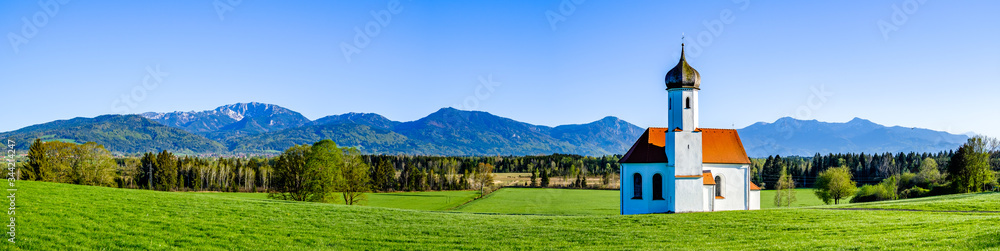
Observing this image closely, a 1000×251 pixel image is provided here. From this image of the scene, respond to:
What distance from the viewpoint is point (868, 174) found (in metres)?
127

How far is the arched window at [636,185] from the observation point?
126ft

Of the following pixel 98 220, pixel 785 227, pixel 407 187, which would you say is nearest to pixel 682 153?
pixel 785 227

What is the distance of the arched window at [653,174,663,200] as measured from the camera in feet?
124

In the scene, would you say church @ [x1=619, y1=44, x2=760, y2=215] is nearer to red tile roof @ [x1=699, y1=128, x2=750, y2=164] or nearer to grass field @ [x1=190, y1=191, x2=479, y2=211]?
red tile roof @ [x1=699, y1=128, x2=750, y2=164]

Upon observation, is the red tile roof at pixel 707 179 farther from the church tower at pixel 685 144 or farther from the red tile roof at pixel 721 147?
the church tower at pixel 685 144

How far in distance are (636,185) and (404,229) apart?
21.3 m

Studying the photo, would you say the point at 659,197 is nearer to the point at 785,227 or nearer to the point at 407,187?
the point at 785,227

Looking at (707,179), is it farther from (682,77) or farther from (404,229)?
(404,229)

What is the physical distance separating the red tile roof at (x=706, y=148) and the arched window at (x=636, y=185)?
118 cm

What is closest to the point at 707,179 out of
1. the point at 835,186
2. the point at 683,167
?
the point at 683,167

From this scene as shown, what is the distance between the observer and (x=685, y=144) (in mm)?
36594

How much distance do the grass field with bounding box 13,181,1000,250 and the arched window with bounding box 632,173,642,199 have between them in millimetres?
10856

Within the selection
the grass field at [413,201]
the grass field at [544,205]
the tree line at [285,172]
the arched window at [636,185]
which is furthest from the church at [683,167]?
the grass field at [413,201]

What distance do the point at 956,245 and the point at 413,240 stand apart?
16000 mm
